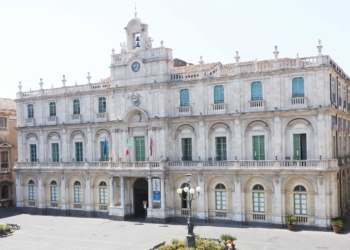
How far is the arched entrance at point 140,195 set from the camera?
162ft

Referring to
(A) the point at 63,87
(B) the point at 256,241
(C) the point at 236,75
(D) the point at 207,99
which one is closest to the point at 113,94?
(A) the point at 63,87

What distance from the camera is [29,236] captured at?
137 ft

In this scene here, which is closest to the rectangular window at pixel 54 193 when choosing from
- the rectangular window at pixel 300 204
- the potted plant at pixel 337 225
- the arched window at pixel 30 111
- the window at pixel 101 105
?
the arched window at pixel 30 111

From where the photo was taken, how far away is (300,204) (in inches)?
1626

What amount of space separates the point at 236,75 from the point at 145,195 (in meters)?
17.0

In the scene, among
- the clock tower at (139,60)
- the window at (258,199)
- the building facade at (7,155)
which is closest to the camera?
the window at (258,199)

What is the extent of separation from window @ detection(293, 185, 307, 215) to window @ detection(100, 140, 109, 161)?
20915 mm

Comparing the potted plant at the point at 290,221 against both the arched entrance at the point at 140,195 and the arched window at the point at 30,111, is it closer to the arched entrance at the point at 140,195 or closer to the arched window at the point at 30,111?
the arched entrance at the point at 140,195

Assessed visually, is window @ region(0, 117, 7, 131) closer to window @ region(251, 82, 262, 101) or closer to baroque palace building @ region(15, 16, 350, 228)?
baroque palace building @ region(15, 16, 350, 228)

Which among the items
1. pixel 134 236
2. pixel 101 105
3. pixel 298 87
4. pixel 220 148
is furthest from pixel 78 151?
pixel 298 87

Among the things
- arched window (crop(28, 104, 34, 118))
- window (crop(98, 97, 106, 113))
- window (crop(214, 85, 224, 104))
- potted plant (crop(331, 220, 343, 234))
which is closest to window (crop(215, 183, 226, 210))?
window (crop(214, 85, 224, 104))

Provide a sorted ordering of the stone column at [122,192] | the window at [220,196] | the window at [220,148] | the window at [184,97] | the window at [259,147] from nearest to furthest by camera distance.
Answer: the window at [259,147]
the window at [220,196]
the window at [220,148]
the window at [184,97]
the stone column at [122,192]

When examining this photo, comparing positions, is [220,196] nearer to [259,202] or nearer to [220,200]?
[220,200]

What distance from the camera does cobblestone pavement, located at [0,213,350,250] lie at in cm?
3609
